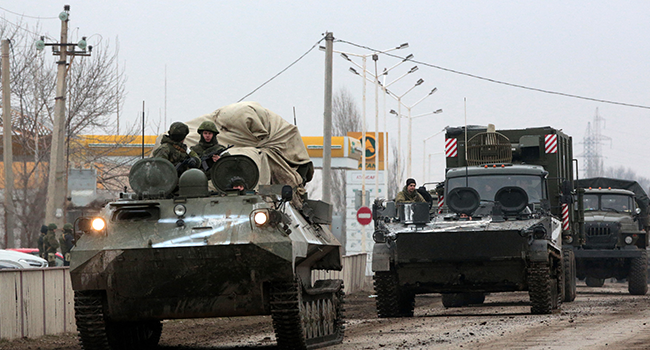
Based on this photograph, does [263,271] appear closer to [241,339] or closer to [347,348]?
[347,348]

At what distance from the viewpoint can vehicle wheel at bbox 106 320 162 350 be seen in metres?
10.3

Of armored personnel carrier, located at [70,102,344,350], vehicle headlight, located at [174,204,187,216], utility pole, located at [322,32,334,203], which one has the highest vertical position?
utility pole, located at [322,32,334,203]

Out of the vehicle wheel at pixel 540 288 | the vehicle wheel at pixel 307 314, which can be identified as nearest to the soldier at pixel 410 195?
the vehicle wheel at pixel 540 288

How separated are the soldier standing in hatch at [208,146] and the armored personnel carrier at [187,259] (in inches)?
46.7

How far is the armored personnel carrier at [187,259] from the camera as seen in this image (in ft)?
31.3

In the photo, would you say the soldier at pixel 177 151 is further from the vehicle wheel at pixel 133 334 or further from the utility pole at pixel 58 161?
the utility pole at pixel 58 161

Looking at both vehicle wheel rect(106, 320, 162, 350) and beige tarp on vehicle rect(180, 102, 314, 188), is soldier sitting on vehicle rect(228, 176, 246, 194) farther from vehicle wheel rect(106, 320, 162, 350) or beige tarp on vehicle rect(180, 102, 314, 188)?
beige tarp on vehicle rect(180, 102, 314, 188)

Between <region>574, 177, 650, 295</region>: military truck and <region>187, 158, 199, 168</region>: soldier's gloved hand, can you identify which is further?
<region>574, 177, 650, 295</region>: military truck

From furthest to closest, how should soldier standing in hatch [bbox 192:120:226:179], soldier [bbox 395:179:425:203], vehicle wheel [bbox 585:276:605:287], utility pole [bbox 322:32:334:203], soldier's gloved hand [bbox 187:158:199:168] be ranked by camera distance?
Result: vehicle wheel [bbox 585:276:605:287]
utility pole [bbox 322:32:334:203]
soldier [bbox 395:179:425:203]
soldier standing in hatch [bbox 192:120:226:179]
soldier's gloved hand [bbox 187:158:199:168]

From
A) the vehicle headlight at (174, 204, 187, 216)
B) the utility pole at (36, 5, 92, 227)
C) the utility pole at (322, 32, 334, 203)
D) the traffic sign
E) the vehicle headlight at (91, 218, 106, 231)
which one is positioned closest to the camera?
the vehicle headlight at (91, 218, 106, 231)

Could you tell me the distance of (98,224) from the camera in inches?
387

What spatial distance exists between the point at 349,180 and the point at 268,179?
30.3 m

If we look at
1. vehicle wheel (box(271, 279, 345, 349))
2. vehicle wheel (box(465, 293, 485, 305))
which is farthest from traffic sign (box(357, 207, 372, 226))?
vehicle wheel (box(271, 279, 345, 349))

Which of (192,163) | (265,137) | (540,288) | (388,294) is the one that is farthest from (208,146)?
(540,288)
